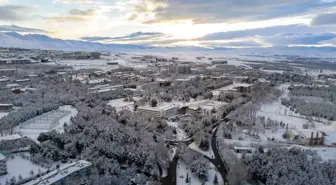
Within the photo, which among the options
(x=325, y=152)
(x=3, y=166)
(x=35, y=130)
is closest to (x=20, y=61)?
(x=35, y=130)

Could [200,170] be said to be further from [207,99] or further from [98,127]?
[207,99]

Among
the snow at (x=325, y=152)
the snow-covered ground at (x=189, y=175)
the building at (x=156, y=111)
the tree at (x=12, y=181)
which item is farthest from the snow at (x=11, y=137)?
the snow at (x=325, y=152)

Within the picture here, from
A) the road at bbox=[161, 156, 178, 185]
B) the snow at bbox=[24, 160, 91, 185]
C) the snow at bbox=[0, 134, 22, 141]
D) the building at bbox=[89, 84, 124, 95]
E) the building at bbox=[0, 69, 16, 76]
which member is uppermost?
the building at bbox=[0, 69, 16, 76]

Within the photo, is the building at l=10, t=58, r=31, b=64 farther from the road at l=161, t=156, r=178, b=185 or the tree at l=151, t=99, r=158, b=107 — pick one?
the road at l=161, t=156, r=178, b=185

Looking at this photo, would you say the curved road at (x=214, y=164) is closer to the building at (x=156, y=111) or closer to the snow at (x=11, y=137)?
the building at (x=156, y=111)

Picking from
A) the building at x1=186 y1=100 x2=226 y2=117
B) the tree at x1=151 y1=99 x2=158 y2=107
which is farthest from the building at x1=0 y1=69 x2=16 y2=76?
the building at x1=186 y1=100 x2=226 y2=117

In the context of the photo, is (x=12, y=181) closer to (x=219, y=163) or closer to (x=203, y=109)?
(x=219, y=163)

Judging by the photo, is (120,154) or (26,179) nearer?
(26,179)

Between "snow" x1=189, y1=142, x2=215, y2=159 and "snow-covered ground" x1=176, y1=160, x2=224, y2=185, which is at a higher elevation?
"snow" x1=189, y1=142, x2=215, y2=159

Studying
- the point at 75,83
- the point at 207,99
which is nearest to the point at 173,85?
the point at 207,99
